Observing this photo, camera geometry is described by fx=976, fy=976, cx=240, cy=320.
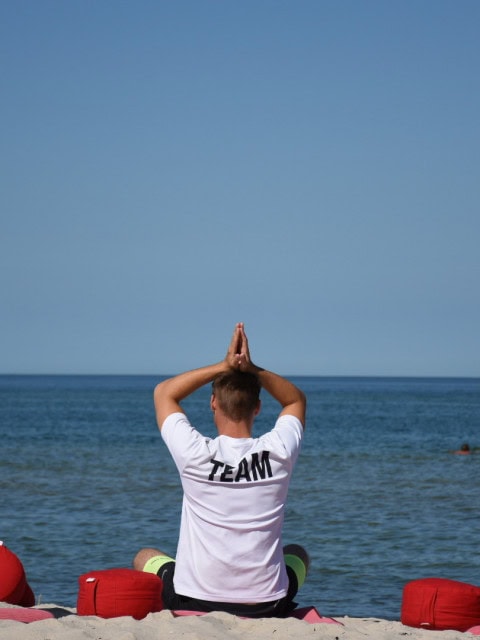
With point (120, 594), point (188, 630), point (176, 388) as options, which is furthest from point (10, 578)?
point (176, 388)

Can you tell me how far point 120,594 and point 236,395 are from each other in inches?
61.7

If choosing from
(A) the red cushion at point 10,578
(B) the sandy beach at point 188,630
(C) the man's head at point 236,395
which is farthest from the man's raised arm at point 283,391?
(A) the red cushion at point 10,578

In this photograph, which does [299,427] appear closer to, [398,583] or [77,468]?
[398,583]

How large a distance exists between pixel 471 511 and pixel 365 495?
275 cm

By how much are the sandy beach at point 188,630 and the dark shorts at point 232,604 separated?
0.20 ft

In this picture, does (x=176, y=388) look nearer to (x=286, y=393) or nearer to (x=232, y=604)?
(x=286, y=393)

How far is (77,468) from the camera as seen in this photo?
25.7 m

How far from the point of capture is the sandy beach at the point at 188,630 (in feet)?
16.8

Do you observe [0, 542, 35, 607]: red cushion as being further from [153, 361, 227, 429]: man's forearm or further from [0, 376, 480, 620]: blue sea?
[0, 376, 480, 620]: blue sea

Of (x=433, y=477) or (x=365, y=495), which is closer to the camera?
(x=365, y=495)

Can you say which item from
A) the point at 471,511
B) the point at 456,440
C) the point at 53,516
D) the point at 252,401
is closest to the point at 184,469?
the point at 252,401

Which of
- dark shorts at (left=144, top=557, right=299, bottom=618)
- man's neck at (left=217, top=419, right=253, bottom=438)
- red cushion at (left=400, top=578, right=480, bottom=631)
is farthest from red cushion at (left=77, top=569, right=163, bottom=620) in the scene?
red cushion at (left=400, top=578, right=480, bottom=631)

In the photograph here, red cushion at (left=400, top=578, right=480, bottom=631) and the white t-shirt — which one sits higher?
the white t-shirt

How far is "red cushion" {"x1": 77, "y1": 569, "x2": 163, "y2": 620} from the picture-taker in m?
5.74
